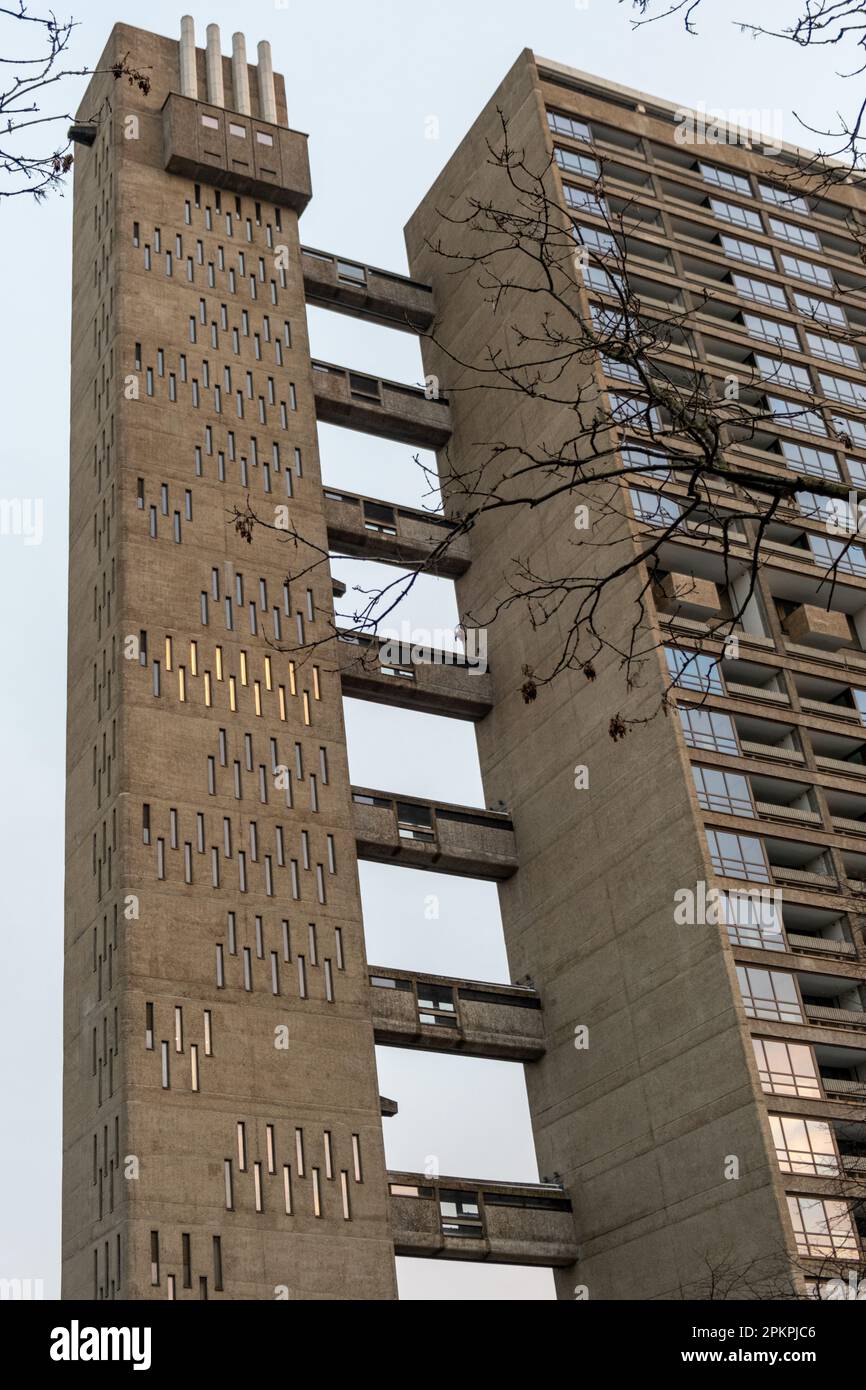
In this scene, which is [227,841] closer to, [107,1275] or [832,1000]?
[107,1275]

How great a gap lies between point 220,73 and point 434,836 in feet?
91.8

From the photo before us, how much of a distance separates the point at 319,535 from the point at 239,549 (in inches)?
100

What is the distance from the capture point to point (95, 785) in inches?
1646

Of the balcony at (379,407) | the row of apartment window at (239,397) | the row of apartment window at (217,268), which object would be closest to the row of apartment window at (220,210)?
the row of apartment window at (217,268)

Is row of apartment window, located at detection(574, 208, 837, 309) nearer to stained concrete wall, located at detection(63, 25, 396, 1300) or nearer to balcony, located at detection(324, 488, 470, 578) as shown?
balcony, located at detection(324, 488, 470, 578)

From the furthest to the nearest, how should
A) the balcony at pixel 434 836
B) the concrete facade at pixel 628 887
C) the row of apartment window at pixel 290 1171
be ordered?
the balcony at pixel 434 836 → the concrete facade at pixel 628 887 → the row of apartment window at pixel 290 1171

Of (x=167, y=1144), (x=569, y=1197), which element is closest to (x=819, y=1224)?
(x=569, y=1197)

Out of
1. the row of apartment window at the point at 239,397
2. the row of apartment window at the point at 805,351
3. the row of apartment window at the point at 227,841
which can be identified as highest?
the row of apartment window at the point at 805,351

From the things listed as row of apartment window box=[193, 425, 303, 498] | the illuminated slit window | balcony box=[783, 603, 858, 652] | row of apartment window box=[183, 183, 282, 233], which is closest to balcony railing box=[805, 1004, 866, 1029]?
balcony box=[783, 603, 858, 652]

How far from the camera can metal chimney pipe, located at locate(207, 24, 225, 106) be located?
54.3m

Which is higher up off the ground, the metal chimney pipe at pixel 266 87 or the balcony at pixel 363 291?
the metal chimney pipe at pixel 266 87

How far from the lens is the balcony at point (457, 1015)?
42281mm

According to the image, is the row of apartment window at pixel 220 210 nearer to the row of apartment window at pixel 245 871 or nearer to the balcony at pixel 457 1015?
the row of apartment window at pixel 245 871

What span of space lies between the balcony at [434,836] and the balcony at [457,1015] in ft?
11.9
